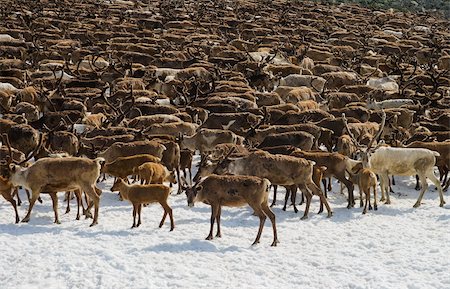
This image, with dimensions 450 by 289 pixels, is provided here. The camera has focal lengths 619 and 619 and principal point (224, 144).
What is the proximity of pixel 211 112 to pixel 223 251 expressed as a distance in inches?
333

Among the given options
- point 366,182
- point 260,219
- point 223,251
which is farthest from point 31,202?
point 366,182

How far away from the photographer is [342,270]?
856 cm

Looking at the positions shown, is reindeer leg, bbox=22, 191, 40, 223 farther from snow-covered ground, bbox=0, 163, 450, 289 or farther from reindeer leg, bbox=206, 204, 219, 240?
reindeer leg, bbox=206, 204, 219, 240

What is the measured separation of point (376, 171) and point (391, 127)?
444 centimetres

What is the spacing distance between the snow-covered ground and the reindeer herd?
38 centimetres

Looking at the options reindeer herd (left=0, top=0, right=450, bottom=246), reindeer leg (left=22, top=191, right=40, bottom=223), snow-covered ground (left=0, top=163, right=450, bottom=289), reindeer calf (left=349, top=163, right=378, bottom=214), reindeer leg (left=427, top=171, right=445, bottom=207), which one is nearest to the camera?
snow-covered ground (left=0, top=163, right=450, bottom=289)

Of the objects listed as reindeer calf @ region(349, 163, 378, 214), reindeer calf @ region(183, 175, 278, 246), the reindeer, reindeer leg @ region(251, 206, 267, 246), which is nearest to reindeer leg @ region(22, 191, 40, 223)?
reindeer calf @ region(183, 175, 278, 246)

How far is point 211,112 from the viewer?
17.1 metres

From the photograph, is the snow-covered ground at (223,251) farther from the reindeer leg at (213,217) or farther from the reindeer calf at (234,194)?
the reindeer calf at (234,194)

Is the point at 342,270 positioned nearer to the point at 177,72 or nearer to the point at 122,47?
the point at 177,72

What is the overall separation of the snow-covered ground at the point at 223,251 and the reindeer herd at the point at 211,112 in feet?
1.25

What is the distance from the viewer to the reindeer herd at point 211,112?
10406mm

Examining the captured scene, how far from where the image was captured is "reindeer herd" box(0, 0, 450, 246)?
10.4 metres

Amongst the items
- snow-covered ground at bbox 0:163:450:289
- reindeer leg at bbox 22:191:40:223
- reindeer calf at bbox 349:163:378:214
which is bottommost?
snow-covered ground at bbox 0:163:450:289
